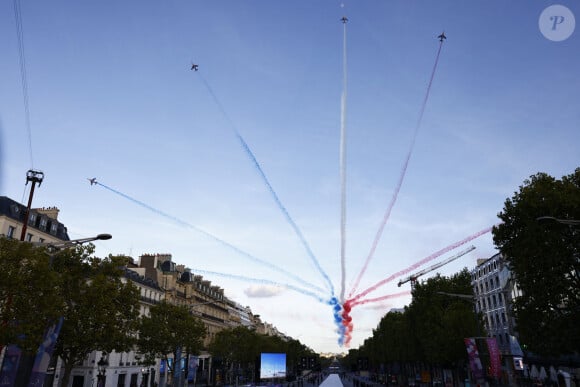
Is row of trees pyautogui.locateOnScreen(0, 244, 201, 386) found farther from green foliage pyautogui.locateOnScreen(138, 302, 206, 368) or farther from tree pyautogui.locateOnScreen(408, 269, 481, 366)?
tree pyautogui.locateOnScreen(408, 269, 481, 366)

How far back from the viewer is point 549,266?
3088 centimetres

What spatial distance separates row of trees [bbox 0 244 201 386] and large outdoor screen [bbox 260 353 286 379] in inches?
503

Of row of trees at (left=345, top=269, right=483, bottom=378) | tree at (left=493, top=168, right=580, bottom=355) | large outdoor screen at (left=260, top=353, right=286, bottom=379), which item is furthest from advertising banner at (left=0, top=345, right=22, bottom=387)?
row of trees at (left=345, top=269, right=483, bottom=378)

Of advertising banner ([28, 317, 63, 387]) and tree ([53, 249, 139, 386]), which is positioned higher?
tree ([53, 249, 139, 386])

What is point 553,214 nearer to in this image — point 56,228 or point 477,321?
point 477,321

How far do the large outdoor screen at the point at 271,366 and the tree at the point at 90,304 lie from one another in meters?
17.1

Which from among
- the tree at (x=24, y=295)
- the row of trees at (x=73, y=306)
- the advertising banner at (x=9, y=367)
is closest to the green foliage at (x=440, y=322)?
the row of trees at (x=73, y=306)

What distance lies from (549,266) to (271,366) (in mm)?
31939

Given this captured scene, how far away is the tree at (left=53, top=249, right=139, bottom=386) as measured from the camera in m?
33.9

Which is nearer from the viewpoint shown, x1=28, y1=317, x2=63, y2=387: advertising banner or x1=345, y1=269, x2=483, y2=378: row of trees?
x1=28, y1=317, x2=63, y2=387: advertising banner

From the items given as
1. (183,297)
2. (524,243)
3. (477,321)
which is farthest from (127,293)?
(183,297)

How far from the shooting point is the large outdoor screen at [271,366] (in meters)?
49.6

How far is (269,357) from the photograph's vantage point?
51.0m

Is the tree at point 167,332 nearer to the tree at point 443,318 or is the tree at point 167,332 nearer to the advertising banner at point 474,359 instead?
the tree at point 443,318
